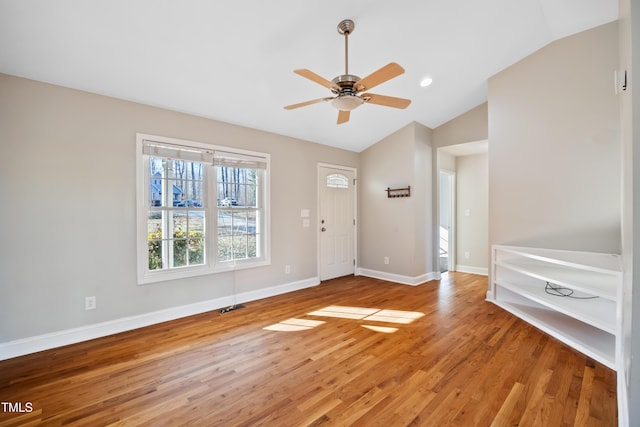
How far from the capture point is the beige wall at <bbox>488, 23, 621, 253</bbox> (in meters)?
2.98

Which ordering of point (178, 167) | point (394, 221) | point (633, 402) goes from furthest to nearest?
point (394, 221) → point (178, 167) → point (633, 402)

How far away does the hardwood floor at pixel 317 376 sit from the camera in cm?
175

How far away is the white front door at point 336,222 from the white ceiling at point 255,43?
158cm

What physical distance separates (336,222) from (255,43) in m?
3.32

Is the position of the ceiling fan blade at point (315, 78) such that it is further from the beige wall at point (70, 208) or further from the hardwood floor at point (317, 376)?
the hardwood floor at point (317, 376)

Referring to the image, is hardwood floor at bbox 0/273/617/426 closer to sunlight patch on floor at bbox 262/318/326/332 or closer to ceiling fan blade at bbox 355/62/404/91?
sunlight patch on floor at bbox 262/318/326/332

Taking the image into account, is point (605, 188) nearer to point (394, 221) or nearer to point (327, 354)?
point (394, 221)

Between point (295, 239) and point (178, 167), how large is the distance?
2043mm

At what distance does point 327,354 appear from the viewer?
2.49 metres

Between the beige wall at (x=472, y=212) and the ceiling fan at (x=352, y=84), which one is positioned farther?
the beige wall at (x=472, y=212)

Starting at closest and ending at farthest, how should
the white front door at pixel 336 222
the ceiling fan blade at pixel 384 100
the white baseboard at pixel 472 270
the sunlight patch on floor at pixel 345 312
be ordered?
the ceiling fan blade at pixel 384 100, the sunlight patch on floor at pixel 345 312, the white front door at pixel 336 222, the white baseboard at pixel 472 270

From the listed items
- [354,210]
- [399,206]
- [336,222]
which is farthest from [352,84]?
[354,210]

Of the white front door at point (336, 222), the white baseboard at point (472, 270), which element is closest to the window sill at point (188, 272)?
the white front door at point (336, 222)

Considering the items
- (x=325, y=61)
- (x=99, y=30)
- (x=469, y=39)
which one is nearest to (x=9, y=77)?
(x=99, y=30)
